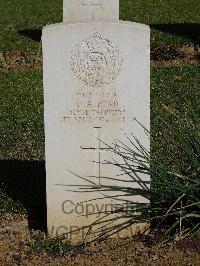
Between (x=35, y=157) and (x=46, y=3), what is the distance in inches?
614

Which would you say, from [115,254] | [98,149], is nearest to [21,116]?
[98,149]

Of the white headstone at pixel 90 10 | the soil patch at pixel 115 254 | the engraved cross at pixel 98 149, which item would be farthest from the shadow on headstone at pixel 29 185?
the white headstone at pixel 90 10

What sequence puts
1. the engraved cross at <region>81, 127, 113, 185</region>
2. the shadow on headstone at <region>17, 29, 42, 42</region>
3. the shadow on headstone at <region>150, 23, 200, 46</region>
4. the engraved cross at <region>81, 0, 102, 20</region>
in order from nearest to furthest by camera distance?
the engraved cross at <region>81, 0, 102, 20</region>
the engraved cross at <region>81, 127, 113, 185</region>
the shadow on headstone at <region>150, 23, 200, 46</region>
the shadow on headstone at <region>17, 29, 42, 42</region>

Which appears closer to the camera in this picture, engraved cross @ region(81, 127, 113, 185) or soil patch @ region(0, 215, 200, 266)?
soil patch @ region(0, 215, 200, 266)

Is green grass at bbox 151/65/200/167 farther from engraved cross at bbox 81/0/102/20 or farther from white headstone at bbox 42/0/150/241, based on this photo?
engraved cross at bbox 81/0/102/20

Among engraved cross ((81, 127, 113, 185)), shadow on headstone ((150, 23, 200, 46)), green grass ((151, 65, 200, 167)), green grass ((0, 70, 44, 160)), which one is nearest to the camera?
engraved cross ((81, 127, 113, 185))

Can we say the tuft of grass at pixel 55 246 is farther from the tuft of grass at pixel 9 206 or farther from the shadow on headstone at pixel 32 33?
the shadow on headstone at pixel 32 33

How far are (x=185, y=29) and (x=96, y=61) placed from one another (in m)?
11.4

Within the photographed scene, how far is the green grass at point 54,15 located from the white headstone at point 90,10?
926 cm

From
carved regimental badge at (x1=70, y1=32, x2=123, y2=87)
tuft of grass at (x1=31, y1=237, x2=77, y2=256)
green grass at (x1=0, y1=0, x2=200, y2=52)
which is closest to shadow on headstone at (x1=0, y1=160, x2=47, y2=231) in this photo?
tuft of grass at (x1=31, y1=237, x2=77, y2=256)

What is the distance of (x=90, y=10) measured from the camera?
462 cm

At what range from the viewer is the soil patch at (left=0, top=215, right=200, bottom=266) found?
459 centimetres

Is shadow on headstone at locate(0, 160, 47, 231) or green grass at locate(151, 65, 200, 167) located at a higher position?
green grass at locate(151, 65, 200, 167)

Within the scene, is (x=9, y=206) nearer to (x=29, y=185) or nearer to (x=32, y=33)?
(x=29, y=185)
